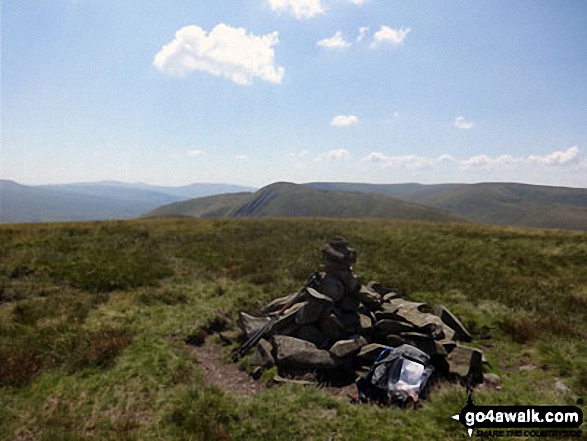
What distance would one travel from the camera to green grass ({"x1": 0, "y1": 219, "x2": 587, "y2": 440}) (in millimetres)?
8242

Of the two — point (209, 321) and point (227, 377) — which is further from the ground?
point (209, 321)

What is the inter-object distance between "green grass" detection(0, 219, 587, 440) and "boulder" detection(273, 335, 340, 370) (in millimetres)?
1420

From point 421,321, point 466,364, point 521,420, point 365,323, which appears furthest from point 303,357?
point 521,420

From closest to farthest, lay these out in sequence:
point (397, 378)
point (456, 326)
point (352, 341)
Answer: point (397, 378), point (352, 341), point (456, 326)

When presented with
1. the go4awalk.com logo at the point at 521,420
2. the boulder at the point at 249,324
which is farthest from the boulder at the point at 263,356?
the go4awalk.com logo at the point at 521,420

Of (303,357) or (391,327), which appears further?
(391,327)

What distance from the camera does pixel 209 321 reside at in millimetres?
15531

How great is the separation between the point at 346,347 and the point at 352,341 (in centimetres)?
38

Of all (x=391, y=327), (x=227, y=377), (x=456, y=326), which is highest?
(x=391, y=327)

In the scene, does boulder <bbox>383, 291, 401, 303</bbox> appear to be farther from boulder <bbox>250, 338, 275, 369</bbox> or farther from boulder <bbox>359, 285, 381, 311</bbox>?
boulder <bbox>250, 338, 275, 369</bbox>

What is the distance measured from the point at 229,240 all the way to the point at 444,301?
23659 millimetres

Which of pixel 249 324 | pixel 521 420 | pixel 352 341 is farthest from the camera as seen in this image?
pixel 249 324

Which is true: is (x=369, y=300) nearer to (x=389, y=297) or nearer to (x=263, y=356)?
(x=389, y=297)

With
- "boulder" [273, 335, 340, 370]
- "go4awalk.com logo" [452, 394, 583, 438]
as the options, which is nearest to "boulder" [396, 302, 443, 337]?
"boulder" [273, 335, 340, 370]
